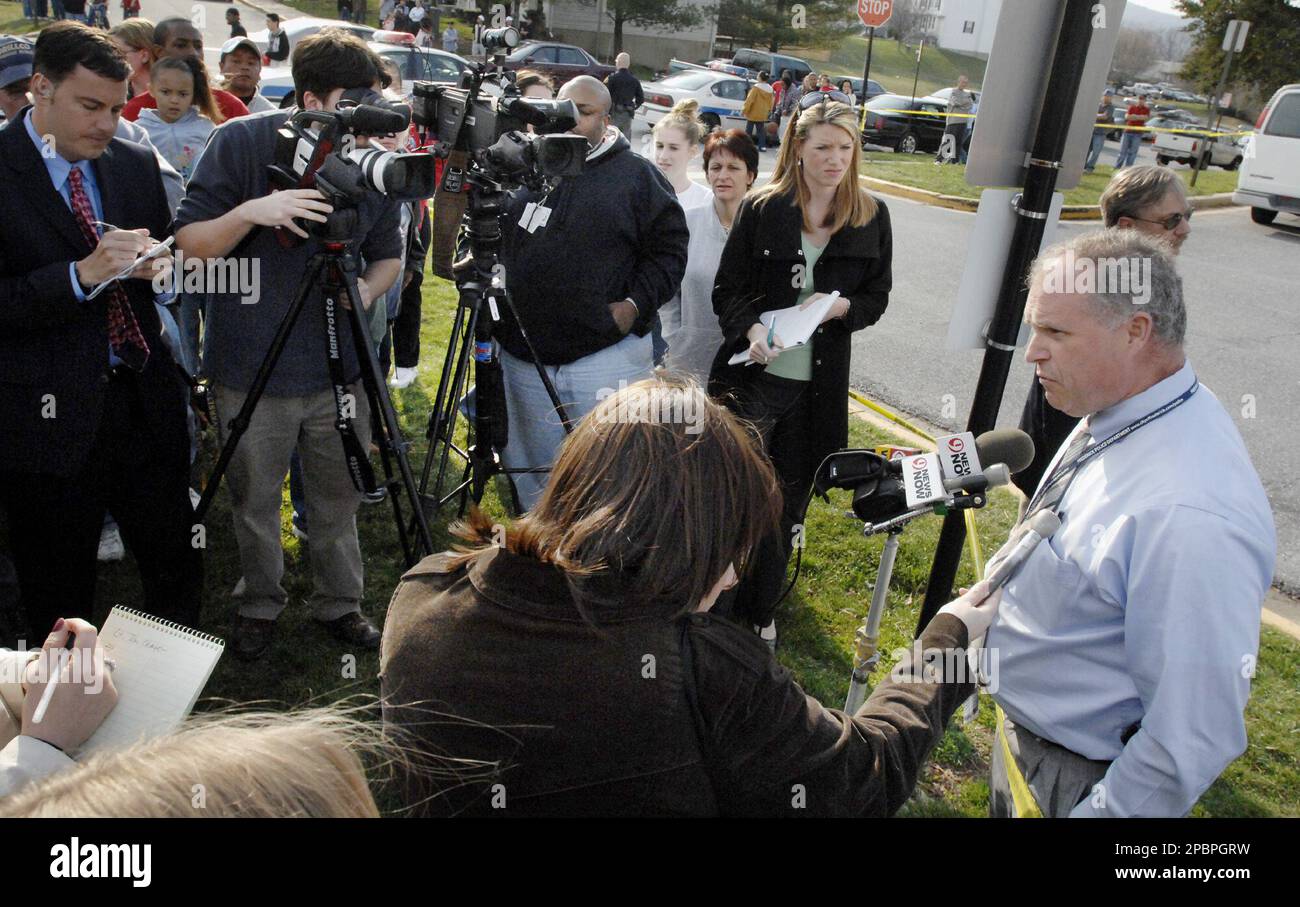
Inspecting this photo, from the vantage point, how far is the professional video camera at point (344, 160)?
2736mm

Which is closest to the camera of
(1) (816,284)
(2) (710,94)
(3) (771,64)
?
(1) (816,284)

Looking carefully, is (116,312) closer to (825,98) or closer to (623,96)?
(825,98)

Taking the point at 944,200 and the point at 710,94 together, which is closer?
the point at 944,200

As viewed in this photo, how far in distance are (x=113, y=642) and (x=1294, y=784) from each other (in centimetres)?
356

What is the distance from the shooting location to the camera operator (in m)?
2.92

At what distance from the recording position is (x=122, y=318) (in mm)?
2938

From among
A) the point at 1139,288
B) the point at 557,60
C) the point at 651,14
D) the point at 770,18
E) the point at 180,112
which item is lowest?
the point at 180,112

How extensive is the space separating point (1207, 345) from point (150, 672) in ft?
29.5

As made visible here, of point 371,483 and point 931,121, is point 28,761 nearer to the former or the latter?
point 371,483

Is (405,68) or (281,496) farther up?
(405,68)

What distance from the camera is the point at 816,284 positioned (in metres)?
3.60

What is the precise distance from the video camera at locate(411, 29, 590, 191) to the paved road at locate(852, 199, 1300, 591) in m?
3.14

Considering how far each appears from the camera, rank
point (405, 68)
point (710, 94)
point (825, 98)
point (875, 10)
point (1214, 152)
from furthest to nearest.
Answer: point (1214, 152)
point (710, 94)
point (405, 68)
point (875, 10)
point (825, 98)

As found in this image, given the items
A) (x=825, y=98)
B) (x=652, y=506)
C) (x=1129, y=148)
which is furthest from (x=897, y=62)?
(x=652, y=506)
